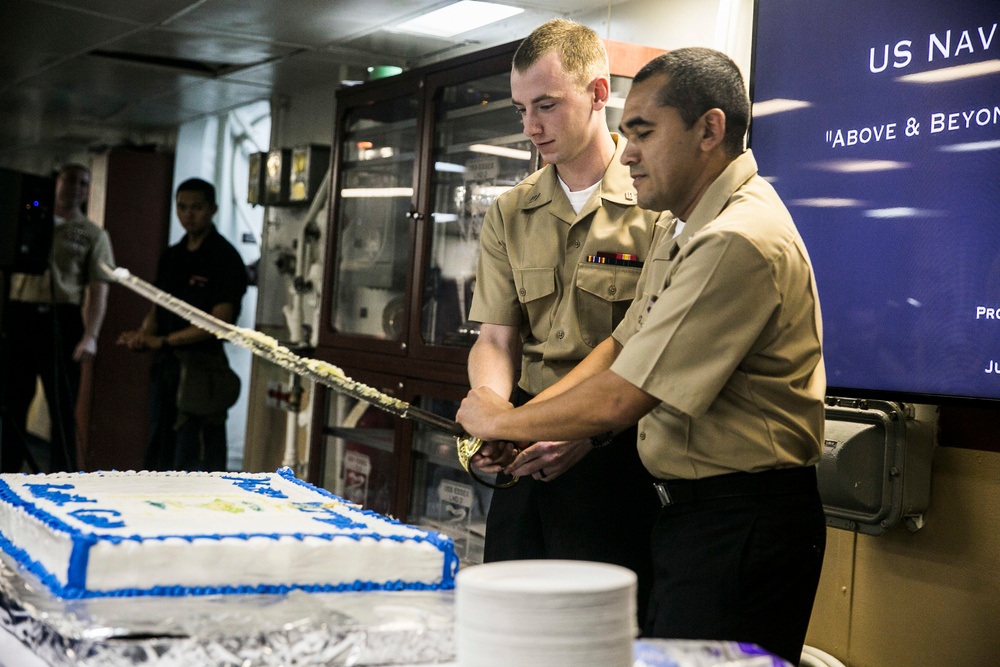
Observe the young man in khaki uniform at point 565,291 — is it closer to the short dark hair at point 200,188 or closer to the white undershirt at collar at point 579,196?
the white undershirt at collar at point 579,196

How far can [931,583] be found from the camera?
8.39 feet

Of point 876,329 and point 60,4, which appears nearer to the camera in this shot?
point 876,329

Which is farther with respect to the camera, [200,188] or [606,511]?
[200,188]

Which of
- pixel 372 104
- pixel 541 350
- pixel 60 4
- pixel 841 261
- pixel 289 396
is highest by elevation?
pixel 60 4

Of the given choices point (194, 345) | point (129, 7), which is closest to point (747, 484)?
point (129, 7)

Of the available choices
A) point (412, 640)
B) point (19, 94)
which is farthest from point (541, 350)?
point (19, 94)

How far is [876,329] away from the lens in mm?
2461

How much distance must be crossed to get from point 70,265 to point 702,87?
17.9ft

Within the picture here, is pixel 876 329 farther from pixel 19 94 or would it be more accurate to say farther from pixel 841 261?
pixel 19 94

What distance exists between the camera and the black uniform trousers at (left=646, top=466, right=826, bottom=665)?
1642mm

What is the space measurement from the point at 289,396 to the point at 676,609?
3.91 metres

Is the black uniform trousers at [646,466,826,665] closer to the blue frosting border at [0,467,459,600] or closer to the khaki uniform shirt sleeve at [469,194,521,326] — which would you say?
the blue frosting border at [0,467,459,600]

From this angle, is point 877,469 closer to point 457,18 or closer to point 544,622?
point 544,622

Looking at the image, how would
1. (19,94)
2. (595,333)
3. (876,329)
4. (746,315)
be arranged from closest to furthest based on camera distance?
(746,315) → (595,333) → (876,329) → (19,94)
